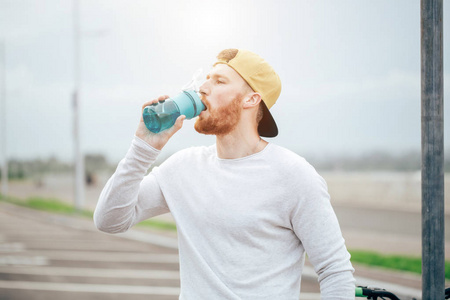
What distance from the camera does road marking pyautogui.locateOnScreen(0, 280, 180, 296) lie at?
23.0ft

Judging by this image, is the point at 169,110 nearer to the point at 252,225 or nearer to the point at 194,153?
the point at 194,153

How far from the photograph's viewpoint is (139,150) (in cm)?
201

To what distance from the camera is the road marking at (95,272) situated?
8.02 meters

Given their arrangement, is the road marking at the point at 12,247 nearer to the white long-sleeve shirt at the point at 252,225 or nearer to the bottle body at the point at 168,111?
the white long-sleeve shirt at the point at 252,225

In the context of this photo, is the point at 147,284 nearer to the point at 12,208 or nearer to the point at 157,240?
the point at 157,240

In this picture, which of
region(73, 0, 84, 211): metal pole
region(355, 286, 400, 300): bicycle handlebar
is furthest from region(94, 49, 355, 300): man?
region(73, 0, 84, 211): metal pole

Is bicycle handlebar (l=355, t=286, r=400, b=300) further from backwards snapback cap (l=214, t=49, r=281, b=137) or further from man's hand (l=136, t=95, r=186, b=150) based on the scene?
man's hand (l=136, t=95, r=186, b=150)

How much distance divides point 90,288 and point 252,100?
576cm

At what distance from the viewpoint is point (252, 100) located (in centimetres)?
221

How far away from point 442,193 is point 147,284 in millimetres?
6235

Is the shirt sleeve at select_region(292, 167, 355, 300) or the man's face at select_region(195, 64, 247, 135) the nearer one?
the shirt sleeve at select_region(292, 167, 355, 300)

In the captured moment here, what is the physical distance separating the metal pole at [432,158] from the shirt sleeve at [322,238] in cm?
32

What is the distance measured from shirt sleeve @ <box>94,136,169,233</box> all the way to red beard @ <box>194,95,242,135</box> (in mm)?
234

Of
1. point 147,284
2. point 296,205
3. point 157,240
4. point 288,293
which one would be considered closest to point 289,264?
point 288,293
